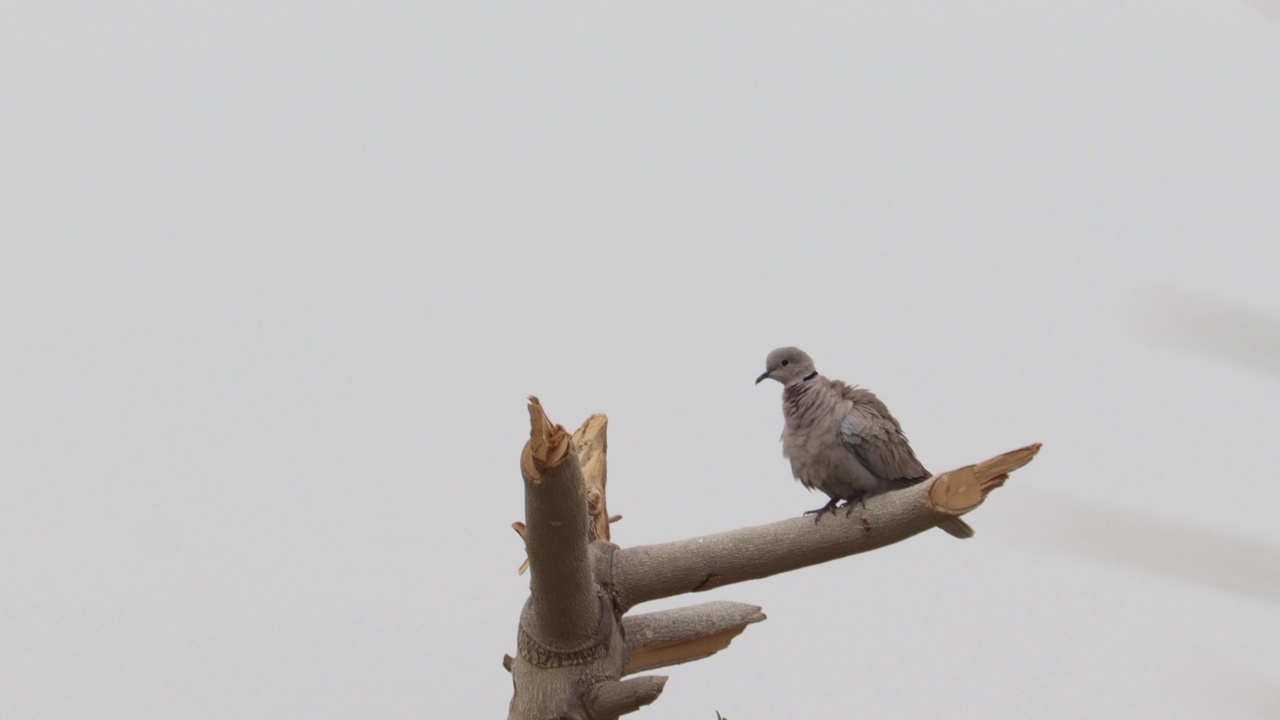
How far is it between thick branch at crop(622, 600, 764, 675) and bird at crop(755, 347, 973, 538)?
1.25 feet

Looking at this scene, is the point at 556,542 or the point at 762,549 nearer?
the point at 556,542

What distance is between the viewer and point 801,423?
3490 millimetres

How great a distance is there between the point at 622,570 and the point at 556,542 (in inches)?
12.1

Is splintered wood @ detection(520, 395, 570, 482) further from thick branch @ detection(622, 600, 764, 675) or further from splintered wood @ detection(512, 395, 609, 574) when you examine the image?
thick branch @ detection(622, 600, 764, 675)

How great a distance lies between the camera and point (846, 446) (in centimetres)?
331

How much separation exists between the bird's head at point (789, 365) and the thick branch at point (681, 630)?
1001 mm

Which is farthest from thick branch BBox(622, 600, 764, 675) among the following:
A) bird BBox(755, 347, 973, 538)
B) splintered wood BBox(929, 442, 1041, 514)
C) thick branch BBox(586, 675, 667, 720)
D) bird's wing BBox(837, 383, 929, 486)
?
splintered wood BBox(929, 442, 1041, 514)

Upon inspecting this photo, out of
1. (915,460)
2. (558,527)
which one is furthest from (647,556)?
(915,460)

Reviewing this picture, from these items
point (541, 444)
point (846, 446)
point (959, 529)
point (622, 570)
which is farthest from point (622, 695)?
point (959, 529)

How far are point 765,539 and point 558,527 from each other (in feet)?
1.91

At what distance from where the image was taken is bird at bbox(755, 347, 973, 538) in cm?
329

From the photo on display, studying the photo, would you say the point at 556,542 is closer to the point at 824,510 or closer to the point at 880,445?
the point at 824,510

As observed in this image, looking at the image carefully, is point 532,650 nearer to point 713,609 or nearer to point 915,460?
point 713,609

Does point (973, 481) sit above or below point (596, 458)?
below
